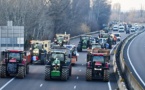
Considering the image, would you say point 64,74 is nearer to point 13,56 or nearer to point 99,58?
point 99,58

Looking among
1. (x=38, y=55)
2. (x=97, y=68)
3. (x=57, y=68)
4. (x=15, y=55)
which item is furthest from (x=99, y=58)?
(x=38, y=55)

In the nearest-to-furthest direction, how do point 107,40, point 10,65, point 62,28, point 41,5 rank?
point 10,65 < point 107,40 < point 41,5 < point 62,28

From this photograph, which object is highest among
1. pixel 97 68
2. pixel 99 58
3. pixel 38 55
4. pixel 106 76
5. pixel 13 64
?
pixel 38 55

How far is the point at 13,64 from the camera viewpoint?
3528cm

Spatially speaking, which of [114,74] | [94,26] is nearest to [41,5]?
[114,74]

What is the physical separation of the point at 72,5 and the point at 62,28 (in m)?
16.3

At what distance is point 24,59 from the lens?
3641 cm

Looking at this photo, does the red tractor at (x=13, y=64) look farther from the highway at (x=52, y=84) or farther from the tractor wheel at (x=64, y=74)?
the tractor wheel at (x=64, y=74)

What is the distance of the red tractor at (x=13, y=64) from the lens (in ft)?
115

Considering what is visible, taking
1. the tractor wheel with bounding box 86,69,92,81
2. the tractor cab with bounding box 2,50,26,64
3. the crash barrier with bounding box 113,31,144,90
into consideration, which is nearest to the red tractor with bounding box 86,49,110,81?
the tractor wheel with bounding box 86,69,92,81

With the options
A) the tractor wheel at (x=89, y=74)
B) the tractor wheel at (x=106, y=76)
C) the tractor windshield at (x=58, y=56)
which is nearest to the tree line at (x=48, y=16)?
the tractor windshield at (x=58, y=56)

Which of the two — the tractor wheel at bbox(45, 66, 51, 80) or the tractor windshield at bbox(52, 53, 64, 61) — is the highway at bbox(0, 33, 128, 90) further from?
the tractor windshield at bbox(52, 53, 64, 61)

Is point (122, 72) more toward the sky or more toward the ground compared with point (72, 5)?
more toward the ground

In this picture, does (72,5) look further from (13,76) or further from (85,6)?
(13,76)
